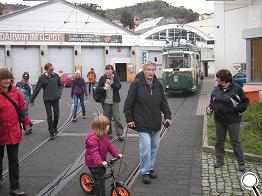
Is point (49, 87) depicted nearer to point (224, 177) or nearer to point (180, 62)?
point (224, 177)

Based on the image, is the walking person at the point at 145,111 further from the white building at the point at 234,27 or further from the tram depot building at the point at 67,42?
the tram depot building at the point at 67,42

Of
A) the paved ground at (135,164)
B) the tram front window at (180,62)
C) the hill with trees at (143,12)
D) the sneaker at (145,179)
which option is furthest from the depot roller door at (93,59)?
the sneaker at (145,179)

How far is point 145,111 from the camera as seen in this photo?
23.7 feet

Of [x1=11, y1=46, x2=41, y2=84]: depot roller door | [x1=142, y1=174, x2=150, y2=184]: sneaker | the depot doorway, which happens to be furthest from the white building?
the depot doorway

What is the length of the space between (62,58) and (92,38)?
A: 4.40 metres

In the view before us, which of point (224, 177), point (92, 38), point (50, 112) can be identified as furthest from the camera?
point (92, 38)

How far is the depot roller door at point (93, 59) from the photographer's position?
49.1 m

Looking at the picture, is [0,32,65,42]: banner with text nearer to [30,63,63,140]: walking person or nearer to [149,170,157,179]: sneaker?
[30,63,63,140]: walking person

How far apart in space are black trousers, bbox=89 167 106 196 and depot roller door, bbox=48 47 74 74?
41.8m

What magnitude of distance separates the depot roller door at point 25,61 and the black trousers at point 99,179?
133 feet

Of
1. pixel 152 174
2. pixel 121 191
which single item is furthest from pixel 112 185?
pixel 152 174

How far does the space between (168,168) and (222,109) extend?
1.54 meters

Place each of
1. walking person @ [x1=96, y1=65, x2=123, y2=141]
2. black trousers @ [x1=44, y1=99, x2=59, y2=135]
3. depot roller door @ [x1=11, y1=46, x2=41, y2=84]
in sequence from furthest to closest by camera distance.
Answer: depot roller door @ [x1=11, y1=46, x2=41, y2=84] < black trousers @ [x1=44, y1=99, x2=59, y2=135] < walking person @ [x1=96, y1=65, x2=123, y2=141]

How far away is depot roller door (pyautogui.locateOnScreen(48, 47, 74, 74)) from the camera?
47.2 metres
